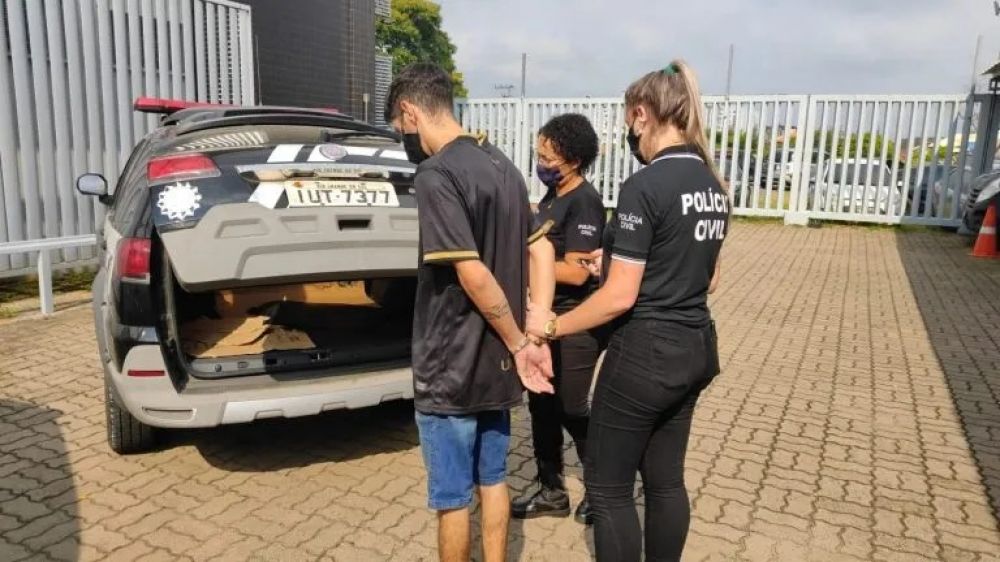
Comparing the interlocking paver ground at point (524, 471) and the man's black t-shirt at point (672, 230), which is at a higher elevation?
the man's black t-shirt at point (672, 230)

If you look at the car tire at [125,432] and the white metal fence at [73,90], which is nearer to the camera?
the car tire at [125,432]

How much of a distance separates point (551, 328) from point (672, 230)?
19.2 inches

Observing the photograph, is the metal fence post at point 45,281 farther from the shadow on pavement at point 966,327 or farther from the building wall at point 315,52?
the shadow on pavement at point 966,327

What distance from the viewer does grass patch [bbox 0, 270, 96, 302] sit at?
699cm

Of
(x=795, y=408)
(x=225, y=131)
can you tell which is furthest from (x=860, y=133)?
(x=225, y=131)

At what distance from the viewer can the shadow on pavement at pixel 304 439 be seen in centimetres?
367

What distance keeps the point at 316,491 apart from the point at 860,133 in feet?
43.3

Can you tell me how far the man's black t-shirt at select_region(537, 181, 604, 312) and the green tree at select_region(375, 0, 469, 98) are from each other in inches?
1603

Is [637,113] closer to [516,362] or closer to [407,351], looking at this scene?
[516,362]

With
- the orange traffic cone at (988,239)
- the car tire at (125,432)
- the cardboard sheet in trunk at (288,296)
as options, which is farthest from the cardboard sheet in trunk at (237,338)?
the orange traffic cone at (988,239)

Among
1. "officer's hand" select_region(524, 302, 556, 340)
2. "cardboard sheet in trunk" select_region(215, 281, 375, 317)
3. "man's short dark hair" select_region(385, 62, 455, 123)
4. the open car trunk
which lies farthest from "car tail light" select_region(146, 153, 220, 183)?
"officer's hand" select_region(524, 302, 556, 340)

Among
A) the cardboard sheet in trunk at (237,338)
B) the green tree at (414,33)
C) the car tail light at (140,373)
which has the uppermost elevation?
Result: the green tree at (414,33)

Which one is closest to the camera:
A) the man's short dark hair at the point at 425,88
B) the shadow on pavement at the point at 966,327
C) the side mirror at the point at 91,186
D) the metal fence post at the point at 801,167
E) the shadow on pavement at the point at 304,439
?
the man's short dark hair at the point at 425,88

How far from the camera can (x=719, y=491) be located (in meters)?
Result: 3.45
